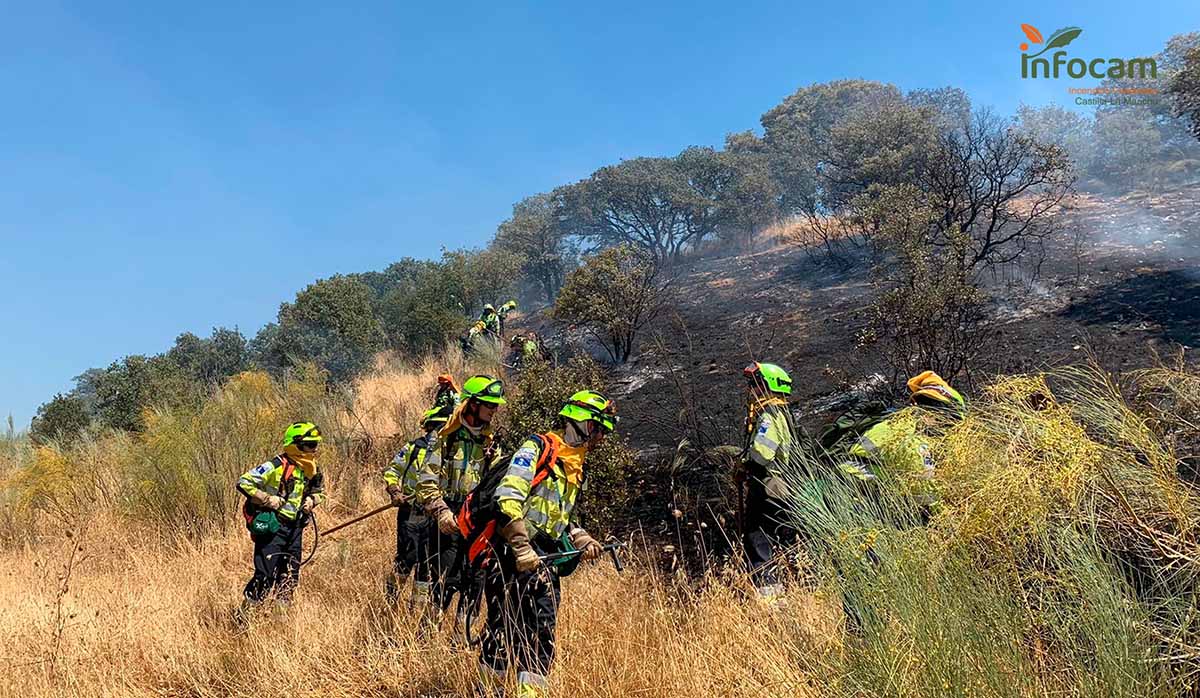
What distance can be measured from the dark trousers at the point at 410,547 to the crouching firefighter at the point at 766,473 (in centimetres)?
243

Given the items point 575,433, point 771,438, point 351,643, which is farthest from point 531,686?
point 771,438

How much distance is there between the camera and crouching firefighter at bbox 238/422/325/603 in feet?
16.7

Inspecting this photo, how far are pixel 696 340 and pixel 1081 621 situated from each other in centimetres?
940

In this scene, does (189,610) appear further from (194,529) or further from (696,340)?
(696,340)

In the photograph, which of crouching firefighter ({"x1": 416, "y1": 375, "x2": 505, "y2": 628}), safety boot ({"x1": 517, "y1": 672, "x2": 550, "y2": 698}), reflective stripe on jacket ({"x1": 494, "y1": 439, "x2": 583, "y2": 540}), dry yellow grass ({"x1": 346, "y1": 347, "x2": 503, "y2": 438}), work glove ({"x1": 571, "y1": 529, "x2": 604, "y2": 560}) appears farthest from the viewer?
dry yellow grass ({"x1": 346, "y1": 347, "x2": 503, "y2": 438})

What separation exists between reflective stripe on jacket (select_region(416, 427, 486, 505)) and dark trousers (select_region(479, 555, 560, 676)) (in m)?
1.30

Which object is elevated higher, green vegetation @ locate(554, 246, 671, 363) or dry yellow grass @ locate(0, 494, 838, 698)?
green vegetation @ locate(554, 246, 671, 363)

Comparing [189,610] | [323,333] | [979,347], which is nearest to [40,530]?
[189,610]

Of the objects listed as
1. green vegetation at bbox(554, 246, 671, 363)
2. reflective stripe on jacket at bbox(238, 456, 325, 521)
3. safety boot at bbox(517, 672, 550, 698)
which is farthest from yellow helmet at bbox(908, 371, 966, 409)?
green vegetation at bbox(554, 246, 671, 363)

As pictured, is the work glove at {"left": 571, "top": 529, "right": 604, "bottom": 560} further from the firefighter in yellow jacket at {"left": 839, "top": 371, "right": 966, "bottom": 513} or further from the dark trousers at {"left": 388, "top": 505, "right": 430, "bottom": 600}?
the dark trousers at {"left": 388, "top": 505, "right": 430, "bottom": 600}

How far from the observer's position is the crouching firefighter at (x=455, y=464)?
4418 mm

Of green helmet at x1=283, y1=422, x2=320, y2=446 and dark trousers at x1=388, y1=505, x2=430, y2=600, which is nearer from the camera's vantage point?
dark trousers at x1=388, y1=505, x2=430, y2=600

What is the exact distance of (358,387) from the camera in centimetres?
1270

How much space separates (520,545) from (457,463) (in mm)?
1572
